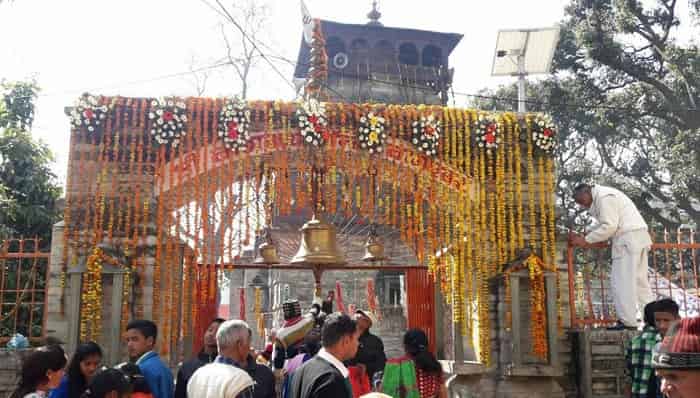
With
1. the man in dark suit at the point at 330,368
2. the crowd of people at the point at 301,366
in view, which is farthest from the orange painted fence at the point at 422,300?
the man in dark suit at the point at 330,368

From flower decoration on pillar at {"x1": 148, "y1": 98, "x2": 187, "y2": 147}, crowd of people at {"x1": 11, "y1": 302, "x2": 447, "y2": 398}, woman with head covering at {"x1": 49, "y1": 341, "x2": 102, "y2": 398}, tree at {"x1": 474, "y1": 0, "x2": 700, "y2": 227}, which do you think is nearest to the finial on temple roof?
tree at {"x1": 474, "y1": 0, "x2": 700, "y2": 227}

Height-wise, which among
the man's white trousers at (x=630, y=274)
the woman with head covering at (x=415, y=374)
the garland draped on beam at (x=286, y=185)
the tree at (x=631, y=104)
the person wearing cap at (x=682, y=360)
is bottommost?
the woman with head covering at (x=415, y=374)

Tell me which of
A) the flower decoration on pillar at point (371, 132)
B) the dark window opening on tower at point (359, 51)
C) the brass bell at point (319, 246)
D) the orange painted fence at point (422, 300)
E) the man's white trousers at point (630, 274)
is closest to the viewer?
the brass bell at point (319, 246)

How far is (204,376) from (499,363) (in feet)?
18.5

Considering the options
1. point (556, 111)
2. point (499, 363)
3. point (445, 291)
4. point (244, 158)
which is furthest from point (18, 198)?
point (556, 111)

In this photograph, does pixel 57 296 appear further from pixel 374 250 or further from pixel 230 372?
pixel 230 372

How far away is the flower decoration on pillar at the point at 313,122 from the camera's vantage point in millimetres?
8008

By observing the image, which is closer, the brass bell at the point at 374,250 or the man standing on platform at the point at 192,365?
the man standing on platform at the point at 192,365

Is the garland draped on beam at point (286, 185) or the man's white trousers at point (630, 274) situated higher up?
the garland draped on beam at point (286, 185)

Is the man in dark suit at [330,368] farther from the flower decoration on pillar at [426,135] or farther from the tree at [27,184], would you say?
the tree at [27,184]

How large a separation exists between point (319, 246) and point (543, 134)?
3.68 metres

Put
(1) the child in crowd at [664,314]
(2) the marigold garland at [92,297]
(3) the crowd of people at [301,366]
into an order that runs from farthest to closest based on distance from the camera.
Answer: (2) the marigold garland at [92,297] < (1) the child in crowd at [664,314] < (3) the crowd of people at [301,366]

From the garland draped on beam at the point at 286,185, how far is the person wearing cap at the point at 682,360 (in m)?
6.08

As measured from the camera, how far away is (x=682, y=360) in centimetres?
196
